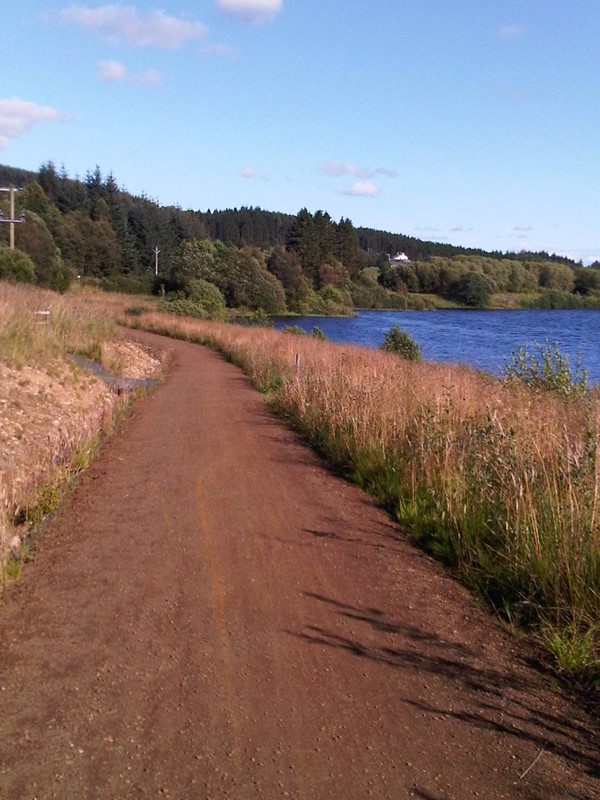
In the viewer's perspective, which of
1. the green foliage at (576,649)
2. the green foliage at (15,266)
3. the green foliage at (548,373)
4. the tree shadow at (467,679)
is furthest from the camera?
the green foliage at (15,266)

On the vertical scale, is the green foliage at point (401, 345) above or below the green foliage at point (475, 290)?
below

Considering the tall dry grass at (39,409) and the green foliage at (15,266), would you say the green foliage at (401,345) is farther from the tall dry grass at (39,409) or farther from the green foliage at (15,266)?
the green foliage at (15,266)

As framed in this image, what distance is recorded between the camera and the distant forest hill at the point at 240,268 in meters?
74.2

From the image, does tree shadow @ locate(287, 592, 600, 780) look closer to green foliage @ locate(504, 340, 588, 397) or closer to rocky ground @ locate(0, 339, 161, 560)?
rocky ground @ locate(0, 339, 161, 560)

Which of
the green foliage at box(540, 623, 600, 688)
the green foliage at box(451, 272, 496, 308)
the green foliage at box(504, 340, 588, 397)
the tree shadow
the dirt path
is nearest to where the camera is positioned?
the dirt path

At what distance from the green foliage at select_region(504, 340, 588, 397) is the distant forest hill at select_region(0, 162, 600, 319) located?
44.1 metres

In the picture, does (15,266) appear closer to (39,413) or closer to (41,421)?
(39,413)

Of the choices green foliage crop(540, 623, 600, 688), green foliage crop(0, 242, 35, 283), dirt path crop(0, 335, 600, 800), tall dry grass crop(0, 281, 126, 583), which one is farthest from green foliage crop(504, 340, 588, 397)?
green foliage crop(0, 242, 35, 283)

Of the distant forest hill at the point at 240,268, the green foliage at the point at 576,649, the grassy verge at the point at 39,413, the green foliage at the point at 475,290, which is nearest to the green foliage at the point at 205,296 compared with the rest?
the distant forest hill at the point at 240,268

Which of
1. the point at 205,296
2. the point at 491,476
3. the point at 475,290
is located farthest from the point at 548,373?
the point at 475,290

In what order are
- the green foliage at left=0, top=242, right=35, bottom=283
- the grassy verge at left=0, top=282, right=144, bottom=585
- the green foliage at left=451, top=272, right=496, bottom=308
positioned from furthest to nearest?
the green foliage at left=451, top=272, right=496, bottom=308 → the green foliage at left=0, top=242, right=35, bottom=283 → the grassy verge at left=0, top=282, right=144, bottom=585

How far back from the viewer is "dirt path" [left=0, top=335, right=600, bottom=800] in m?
3.48

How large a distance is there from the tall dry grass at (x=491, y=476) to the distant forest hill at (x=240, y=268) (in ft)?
150

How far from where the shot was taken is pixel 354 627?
16.6 ft
